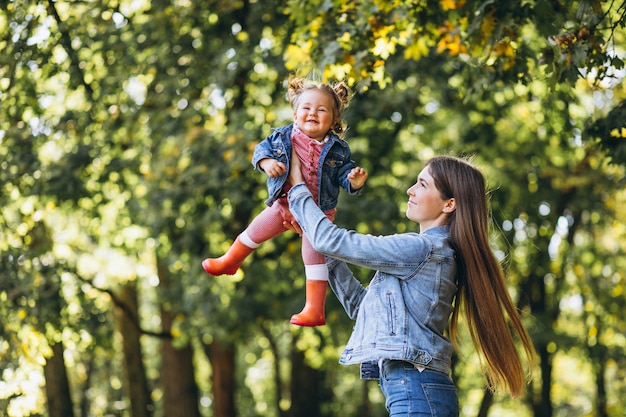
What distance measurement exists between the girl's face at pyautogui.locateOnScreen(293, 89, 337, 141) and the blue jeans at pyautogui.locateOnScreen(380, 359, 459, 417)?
0.94m

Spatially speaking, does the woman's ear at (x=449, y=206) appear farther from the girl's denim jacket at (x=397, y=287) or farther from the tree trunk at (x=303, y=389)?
the tree trunk at (x=303, y=389)

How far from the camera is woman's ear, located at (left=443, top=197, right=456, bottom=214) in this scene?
3.39 meters

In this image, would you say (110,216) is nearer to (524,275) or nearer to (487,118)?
(487,118)

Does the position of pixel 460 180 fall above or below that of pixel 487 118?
below

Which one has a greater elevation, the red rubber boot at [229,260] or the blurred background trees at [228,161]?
the blurred background trees at [228,161]

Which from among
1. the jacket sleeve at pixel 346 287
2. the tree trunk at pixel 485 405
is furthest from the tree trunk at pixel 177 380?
the jacket sleeve at pixel 346 287

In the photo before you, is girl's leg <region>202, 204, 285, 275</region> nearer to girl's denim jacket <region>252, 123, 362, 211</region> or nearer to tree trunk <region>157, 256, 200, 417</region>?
girl's denim jacket <region>252, 123, 362, 211</region>

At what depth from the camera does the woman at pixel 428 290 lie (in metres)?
3.18

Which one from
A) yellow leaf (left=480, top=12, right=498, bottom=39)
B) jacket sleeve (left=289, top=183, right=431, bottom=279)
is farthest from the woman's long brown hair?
yellow leaf (left=480, top=12, right=498, bottom=39)

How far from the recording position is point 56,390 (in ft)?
40.0

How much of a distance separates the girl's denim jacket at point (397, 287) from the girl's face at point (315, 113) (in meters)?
0.34

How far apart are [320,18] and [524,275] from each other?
30.9ft

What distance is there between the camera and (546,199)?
44.6 feet

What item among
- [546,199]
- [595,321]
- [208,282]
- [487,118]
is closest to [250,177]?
[208,282]
